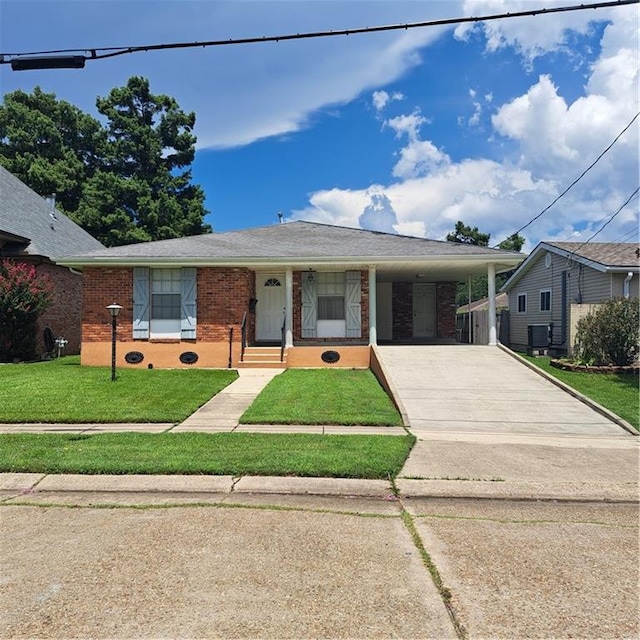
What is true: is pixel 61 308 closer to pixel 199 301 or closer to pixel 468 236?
pixel 199 301

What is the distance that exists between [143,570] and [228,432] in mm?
3948

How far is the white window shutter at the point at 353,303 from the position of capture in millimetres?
15008

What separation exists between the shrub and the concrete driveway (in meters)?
2.33

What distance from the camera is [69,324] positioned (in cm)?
1908

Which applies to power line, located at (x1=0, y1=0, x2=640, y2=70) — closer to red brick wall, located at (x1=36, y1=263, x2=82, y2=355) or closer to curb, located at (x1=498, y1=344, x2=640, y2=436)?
curb, located at (x1=498, y1=344, x2=640, y2=436)

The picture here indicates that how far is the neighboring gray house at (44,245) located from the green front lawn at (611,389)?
16.1 meters

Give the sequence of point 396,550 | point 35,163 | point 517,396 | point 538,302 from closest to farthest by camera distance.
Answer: point 396,550 < point 517,396 < point 538,302 < point 35,163

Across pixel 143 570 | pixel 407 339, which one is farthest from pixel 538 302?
pixel 143 570

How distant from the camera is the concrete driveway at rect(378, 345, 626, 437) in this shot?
8.00 m

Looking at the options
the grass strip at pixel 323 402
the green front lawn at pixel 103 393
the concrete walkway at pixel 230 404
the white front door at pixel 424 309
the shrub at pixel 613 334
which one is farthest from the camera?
the white front door at pixel 424 309

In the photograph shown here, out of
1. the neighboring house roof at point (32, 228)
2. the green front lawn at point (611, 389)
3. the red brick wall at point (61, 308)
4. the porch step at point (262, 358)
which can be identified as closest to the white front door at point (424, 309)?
the green front lawn at point (611, 389)

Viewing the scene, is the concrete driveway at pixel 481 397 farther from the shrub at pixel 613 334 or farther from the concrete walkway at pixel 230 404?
the concrete walkway at pixel 230 404

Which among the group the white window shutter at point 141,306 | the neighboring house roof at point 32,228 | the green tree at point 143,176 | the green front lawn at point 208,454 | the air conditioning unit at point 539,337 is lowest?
the green front lawn at point 208,454

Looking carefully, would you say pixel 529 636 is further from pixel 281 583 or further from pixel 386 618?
pixel 281 583
